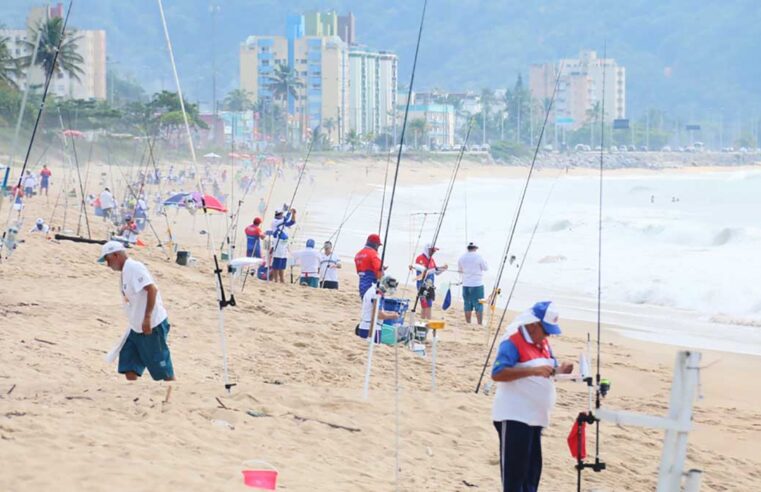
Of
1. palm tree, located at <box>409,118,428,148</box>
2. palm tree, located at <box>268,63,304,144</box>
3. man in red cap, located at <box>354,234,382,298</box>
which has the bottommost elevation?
man in red cap, located at <box>354,234,382,298</box>

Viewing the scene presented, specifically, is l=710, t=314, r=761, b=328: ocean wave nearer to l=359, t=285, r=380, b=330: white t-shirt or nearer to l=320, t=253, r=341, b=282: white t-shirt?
l=320, t=253, r=341, b=282: white t-shirt

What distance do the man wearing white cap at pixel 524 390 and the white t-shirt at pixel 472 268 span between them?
7728 millimetres

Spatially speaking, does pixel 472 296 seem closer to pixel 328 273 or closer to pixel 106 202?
pixel 328 273

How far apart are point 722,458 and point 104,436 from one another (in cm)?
373

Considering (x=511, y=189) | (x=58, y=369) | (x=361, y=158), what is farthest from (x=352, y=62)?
(x=58, y=369)

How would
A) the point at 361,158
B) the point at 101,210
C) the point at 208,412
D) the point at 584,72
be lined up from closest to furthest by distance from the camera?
the point at 208,412, the point at 101,210, the point at 361,158, the point at 584,72

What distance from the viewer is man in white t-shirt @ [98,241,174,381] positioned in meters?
6.95

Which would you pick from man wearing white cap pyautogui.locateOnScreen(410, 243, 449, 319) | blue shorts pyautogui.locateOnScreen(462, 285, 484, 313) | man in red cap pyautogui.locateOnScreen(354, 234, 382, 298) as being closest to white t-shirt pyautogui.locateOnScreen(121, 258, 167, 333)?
Answer: man in red cap pyautogui.locateOnScreen(354, 234, 382, 298)

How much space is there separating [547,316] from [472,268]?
8.02 metres

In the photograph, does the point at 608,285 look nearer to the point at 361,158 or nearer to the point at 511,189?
the point at 511,189

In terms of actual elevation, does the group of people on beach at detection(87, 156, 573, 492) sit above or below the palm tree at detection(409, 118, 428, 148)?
below

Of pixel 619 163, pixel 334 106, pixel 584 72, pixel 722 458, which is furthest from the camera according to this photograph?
pixel 584 72

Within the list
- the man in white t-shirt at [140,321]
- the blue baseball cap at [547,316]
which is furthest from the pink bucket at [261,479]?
the man in white t-shirt at [140,321]

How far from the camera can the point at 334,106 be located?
14600cm
